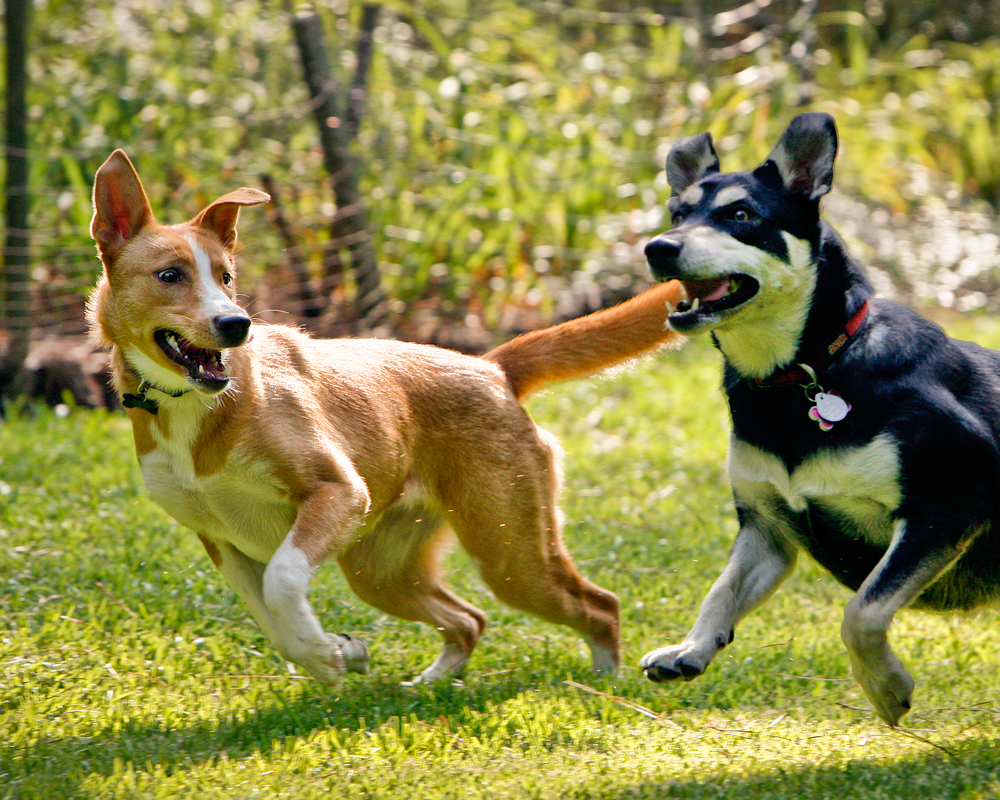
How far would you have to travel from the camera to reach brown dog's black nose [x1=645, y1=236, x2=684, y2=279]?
3.47m

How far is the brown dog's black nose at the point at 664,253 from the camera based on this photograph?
3.47 m

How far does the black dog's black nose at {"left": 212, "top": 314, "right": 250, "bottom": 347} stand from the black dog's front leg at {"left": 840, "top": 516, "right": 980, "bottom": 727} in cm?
200

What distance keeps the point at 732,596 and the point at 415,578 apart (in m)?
1.29

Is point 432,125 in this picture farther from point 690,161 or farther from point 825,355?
point 825,355

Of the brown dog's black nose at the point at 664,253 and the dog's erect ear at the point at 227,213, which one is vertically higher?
A: the dog's erect ear at the point at 227,213

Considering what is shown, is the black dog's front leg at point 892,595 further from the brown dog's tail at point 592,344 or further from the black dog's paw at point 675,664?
the brown dog's tail at point 592,344

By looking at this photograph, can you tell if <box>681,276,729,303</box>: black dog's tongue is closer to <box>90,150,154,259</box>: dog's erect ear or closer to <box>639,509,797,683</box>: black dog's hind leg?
<box>639,509,797,683</box>: black dog's hind leg

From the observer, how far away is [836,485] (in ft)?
11.5

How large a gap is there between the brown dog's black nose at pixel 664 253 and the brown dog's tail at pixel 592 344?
34.7 inches

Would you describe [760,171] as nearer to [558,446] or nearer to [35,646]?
[558,446]

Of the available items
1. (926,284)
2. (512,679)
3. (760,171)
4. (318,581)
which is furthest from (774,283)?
(926,284)

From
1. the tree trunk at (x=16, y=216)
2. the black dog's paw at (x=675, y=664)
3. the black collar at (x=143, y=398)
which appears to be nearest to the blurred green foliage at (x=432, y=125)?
the tree trunk at (x=16, y=216)

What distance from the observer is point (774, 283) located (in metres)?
3.52

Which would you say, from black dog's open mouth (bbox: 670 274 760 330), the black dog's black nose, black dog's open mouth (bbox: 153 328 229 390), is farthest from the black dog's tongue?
black dog's open mouth (bbox: 153 328 229 390)
